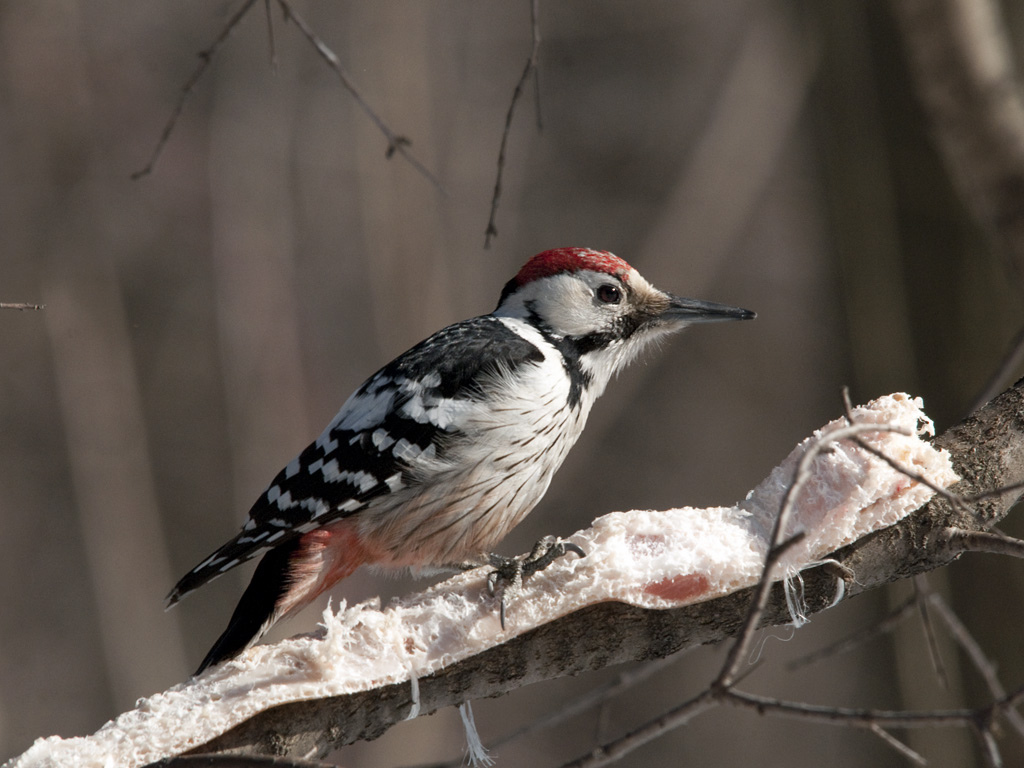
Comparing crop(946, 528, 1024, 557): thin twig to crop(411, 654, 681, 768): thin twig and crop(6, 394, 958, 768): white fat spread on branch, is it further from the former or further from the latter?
crop(411, 654, 681, 768): thin twig

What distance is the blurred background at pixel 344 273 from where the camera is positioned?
704 centimetres

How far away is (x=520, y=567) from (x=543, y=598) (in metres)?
0.16

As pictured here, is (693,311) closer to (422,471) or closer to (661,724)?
(422,471)

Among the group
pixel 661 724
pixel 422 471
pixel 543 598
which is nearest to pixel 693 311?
pixel 422 471

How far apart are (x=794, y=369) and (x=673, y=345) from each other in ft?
3.16

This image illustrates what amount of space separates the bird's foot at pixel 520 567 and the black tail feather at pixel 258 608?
0.57 metres

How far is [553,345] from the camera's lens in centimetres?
309

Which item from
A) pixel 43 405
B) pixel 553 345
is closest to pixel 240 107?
pixel 43 405

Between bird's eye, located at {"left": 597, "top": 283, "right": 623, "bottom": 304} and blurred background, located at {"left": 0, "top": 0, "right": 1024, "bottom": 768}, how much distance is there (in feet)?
12.1

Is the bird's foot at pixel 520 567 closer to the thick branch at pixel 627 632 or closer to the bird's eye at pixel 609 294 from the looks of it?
the thick branch at pixel 627 632

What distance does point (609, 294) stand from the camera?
3.15 meters

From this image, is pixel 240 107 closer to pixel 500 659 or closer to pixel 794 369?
pixel 794 369

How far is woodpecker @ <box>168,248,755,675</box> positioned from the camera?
2670 mm

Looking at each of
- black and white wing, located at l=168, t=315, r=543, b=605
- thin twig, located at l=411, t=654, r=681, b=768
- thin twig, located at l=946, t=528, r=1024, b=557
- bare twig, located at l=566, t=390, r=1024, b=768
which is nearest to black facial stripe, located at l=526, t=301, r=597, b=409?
black and white wing, located at l=168, t=315, r=543, b=605
